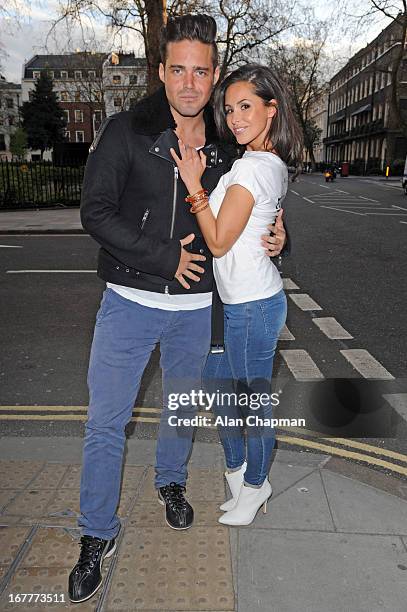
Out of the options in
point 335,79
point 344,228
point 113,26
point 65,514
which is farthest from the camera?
point 335,79

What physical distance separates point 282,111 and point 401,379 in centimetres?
309

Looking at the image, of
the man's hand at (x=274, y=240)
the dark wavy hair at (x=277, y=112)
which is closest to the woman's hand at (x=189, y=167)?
the dark wavy hair at (x=277, y=112)

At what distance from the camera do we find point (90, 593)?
7.29ft

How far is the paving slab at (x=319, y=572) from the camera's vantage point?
2195 mm

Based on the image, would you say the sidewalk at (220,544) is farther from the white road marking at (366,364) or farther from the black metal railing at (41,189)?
the black metal railing at (41,189)

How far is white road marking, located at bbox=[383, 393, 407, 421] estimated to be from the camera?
13.4 ft

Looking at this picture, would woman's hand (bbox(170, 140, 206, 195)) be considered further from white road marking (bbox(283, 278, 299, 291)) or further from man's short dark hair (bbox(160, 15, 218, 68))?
white road marking (bbox(283, 278, 299, 291))

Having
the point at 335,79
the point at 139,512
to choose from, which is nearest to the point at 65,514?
the point at 139,512

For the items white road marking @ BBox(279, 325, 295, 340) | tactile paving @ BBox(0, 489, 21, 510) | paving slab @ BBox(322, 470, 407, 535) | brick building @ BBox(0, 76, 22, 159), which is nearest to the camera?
paving slab @ BBox(322, 470, 407, 535)

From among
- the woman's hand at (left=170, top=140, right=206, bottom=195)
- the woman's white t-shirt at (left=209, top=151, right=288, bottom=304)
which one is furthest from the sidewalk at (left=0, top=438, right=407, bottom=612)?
the woman's hand at (left=170, top=140, right=206, bottom=195)

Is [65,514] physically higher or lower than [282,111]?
lower

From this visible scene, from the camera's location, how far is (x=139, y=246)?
2113 mm

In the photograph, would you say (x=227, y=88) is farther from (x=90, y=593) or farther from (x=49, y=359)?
(x=49, y=359)

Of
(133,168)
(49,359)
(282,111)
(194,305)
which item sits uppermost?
(282,111)
